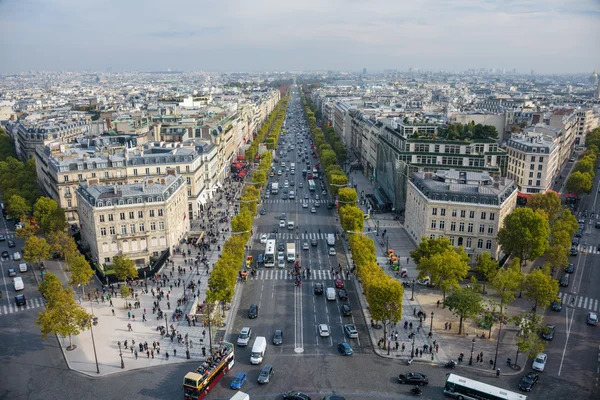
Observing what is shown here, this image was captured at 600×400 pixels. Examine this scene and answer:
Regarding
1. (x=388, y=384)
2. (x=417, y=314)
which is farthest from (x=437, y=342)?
(x=388, y=384)

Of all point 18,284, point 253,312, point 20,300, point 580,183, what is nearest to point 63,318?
point 20,300

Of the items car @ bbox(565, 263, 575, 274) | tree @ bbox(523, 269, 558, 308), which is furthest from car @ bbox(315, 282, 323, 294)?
car @ bbox(565, 263, 575, 274)

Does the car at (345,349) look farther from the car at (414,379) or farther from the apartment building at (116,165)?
the apartment building at (116,165)

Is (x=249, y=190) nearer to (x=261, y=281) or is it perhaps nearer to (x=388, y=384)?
(x=261, y=281)

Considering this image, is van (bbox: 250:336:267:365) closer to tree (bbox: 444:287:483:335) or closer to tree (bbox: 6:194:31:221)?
tree (bbox: 444:287:483:335)

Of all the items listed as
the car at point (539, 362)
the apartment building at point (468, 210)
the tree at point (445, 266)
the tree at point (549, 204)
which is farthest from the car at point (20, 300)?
the tree at point (549, 204)

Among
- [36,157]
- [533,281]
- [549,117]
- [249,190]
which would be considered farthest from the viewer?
[549,117]

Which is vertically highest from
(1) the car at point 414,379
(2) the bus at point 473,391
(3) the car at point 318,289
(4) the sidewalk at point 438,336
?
(2) the bus at point 473,391
